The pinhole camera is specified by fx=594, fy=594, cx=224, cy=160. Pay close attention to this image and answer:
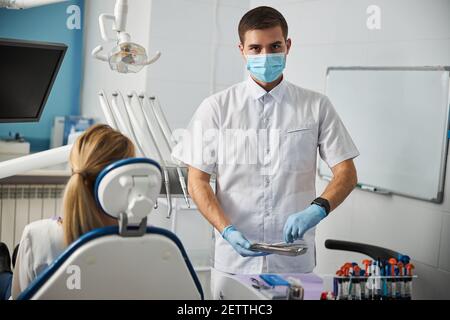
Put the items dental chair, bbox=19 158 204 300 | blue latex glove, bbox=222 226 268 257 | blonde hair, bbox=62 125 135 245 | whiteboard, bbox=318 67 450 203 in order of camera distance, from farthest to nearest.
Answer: whiteboard, bbox=318 67 450 203 < blue latex glove, bbox=222 226 268 257 < blonde hair, bbox=62 125 135 245 < dental chair, bbox=19 158 204 300

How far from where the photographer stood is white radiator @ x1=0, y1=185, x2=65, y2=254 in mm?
3449

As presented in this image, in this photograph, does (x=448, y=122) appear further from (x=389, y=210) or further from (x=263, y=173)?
(x=263, y=173)

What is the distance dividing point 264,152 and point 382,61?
0.78m

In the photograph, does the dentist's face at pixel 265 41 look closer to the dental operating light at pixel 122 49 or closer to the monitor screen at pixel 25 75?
the dental operating light at pixel 122 49

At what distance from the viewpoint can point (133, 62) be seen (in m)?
1.89

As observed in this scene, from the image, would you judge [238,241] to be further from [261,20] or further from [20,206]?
[20,206]

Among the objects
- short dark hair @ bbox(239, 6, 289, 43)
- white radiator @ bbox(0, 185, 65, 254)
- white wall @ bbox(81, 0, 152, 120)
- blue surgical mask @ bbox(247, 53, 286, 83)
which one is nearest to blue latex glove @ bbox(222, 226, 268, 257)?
blue surgical mask @ bbox(247, 53, 286, 83)

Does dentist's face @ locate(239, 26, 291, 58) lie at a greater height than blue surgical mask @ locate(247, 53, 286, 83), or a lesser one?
greater

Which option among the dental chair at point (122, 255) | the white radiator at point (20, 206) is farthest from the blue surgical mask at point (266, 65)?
the white radiator at point (20, 206)

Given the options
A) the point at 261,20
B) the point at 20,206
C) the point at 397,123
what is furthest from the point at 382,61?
the point at 20,206

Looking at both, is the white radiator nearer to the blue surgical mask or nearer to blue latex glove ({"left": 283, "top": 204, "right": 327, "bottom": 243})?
the blue surgical mask

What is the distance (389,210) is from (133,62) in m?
1.26

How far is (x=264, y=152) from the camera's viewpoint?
206 cm

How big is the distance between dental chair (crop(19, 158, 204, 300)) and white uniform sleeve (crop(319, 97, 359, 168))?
92cm
